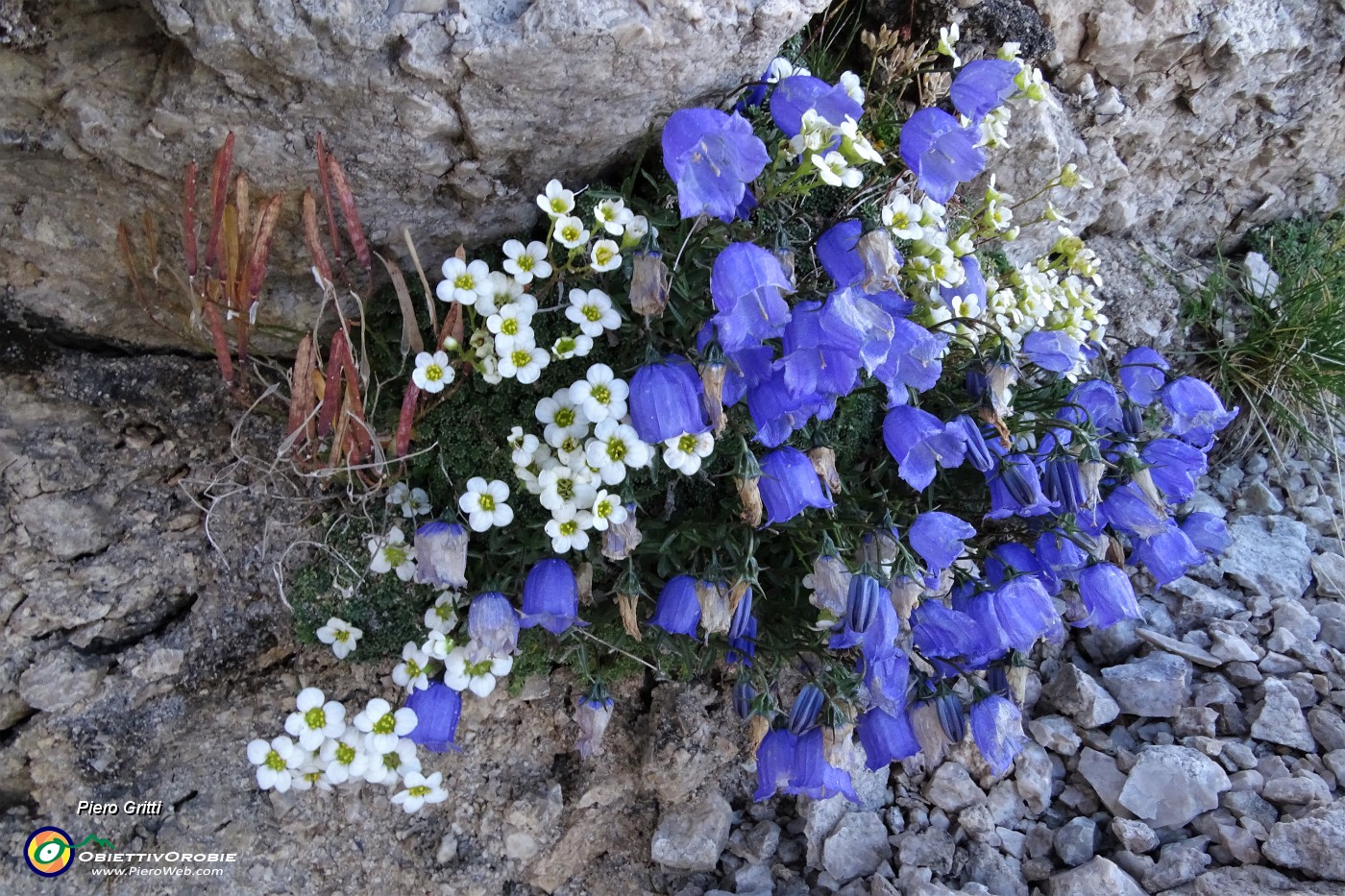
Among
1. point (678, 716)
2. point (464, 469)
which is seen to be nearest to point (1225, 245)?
point (678, 716)

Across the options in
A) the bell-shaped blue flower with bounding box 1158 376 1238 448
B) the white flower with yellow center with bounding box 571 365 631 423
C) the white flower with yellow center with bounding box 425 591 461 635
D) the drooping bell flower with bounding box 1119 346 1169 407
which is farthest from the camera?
the drooping bell flower with bounding box 1119 346 1169 407

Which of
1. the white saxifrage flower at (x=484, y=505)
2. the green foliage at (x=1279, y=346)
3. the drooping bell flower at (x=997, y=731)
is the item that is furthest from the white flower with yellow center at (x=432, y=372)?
the green foliage at (x=1279, y=346)

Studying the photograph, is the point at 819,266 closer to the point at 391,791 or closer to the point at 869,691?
the point at 869,691

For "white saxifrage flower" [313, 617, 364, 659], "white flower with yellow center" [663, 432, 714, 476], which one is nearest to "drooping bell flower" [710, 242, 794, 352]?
"white flower with yellow center" [663, 432, 714, 476]

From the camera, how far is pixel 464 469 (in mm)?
2861

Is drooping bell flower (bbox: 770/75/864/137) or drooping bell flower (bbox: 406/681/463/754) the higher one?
drooping bell flower (bbox: 770/75/864/137)

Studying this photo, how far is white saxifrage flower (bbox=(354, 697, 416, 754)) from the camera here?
2646 millimetres

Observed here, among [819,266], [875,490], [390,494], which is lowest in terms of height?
[390,494]

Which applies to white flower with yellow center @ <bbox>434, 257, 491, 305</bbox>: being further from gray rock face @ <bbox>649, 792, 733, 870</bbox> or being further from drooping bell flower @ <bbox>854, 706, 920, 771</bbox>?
gray rock face @ <bbox>649, 792, 733, 870</bbox>

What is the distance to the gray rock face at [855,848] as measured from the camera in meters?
2.97

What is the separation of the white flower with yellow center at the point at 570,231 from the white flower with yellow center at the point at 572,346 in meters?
0.25

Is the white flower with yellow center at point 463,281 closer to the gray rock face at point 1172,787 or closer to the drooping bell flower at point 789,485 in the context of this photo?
the drooping bell flower at point 789,485

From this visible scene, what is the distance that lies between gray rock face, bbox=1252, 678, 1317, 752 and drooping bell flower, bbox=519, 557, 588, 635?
2315 mm

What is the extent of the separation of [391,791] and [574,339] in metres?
1.60
